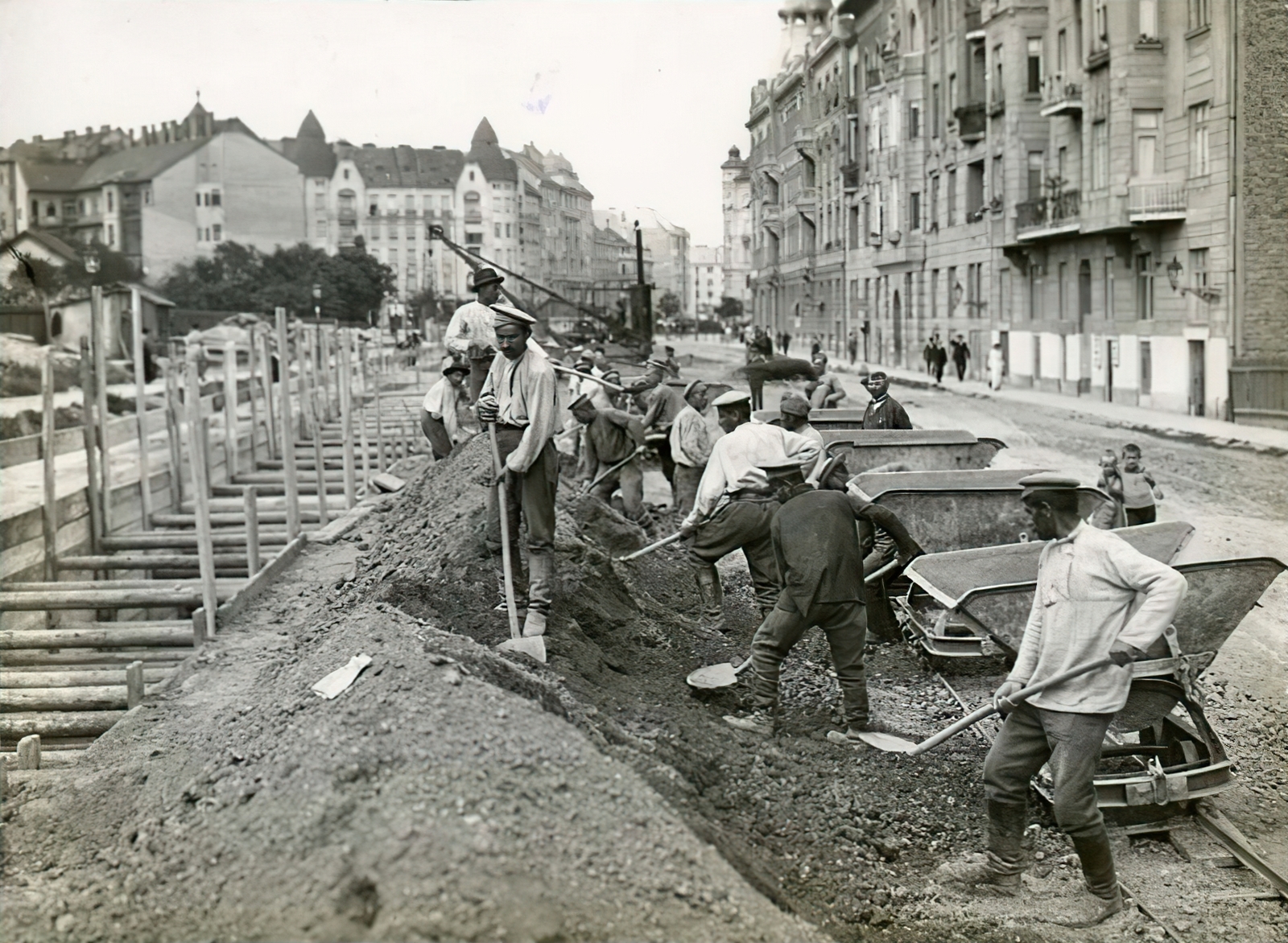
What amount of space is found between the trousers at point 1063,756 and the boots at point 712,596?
14.6 ft

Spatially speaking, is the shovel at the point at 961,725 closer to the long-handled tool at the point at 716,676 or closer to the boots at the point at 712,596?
the long-handled tool at the point at 716,676

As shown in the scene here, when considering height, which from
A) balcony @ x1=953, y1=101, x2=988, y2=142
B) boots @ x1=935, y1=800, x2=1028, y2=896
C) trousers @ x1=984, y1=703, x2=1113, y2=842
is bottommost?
boots @ x1=935, y1=800, x2=1028, y2=896

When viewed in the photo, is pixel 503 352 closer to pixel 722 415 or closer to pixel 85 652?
pixel 722 415

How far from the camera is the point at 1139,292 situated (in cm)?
2809

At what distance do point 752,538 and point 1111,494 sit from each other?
10.7ft

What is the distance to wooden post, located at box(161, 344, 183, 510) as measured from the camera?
1936cm

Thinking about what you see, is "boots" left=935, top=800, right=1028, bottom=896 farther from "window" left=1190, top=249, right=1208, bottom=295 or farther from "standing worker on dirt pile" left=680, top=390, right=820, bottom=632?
"window" left=1190, top=249, right=1208, bottom=295

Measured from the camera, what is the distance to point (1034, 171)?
35.8 m

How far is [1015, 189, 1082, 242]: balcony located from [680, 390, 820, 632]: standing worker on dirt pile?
23369 millimetres

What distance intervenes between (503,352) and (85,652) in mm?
8015

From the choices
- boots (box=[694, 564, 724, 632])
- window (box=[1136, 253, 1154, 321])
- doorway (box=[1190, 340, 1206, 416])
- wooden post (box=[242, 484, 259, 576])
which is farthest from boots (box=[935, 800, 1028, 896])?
window (box=[1136, 253, 1154, 321])

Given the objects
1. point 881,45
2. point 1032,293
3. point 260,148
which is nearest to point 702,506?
point 1032,293

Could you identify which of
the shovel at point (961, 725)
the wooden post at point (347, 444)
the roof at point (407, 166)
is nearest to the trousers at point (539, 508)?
the shovel at point (961, 725)

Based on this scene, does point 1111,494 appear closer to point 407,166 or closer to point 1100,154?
point 407,166
